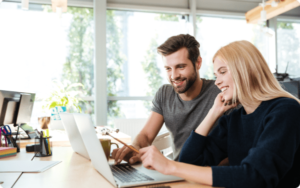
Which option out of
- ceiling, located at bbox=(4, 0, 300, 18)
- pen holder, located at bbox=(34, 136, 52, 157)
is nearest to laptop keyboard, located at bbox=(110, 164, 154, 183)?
pen holder, located at bbox=(34, 136, 52, 157)

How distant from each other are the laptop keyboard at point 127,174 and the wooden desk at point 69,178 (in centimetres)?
6

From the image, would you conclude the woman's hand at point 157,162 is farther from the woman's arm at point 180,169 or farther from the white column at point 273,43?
the white column at point 273,43

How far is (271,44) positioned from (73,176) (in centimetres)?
493

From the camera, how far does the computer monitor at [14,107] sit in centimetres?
177

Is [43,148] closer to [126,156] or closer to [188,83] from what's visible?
[126,156]

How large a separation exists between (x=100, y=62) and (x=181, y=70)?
102 inches

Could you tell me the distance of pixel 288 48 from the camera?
512 centimetres

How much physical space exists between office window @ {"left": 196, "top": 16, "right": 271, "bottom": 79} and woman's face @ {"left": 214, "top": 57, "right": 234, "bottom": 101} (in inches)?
144

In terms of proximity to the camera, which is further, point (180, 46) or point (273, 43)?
point (273, 43)

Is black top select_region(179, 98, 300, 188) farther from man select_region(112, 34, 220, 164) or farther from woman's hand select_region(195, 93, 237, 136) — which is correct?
man select_region(112, 34, 220, 164)

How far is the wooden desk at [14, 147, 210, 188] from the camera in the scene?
2.95ft

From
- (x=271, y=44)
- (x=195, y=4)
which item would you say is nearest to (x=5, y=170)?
(x=195, y=4)

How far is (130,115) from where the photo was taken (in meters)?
4.38

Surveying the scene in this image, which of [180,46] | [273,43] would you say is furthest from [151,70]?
[180,46]
